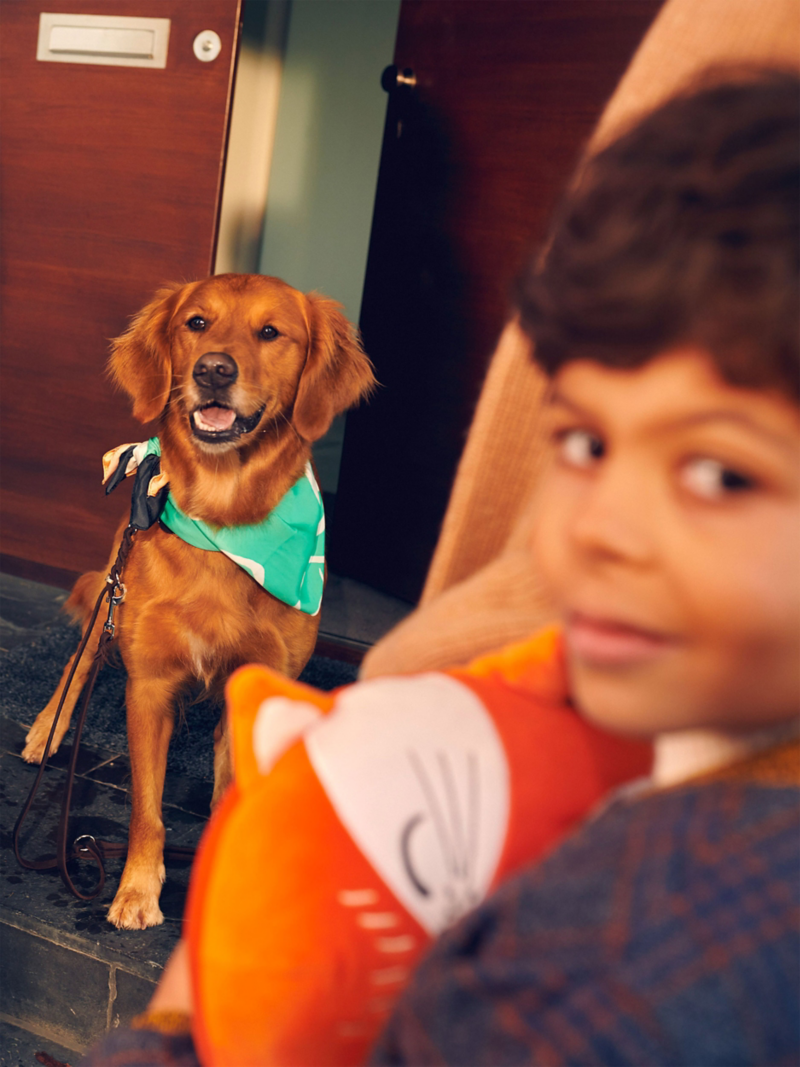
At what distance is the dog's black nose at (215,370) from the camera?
1.64m

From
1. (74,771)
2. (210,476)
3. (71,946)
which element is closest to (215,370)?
(210,476)

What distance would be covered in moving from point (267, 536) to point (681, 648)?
1.35 metres

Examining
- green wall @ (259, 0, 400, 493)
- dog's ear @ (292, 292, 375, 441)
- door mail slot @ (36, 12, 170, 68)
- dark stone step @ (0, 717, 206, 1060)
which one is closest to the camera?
dark stone step @ (0, 717, 206, 1060)

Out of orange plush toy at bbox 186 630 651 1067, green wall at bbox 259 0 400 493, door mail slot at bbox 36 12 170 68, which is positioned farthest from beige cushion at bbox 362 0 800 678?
green wall at bbox 259 0 400 493

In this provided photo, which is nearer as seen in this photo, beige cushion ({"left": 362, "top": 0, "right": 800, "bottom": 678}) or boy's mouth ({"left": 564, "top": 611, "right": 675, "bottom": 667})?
boy's mouth ({"left": 564, "top": 611, "right": 675, "bottom": 667})

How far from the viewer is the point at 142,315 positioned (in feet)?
6.21

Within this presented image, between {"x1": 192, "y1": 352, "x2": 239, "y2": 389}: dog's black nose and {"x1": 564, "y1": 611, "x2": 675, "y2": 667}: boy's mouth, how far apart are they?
135 cm

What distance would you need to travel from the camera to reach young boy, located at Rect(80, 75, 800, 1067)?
325mm

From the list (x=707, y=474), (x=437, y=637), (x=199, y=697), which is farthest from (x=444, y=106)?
(x=707, y=474)

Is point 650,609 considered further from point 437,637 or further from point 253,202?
point 253,202

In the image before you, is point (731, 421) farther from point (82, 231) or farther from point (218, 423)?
point (82, 231)

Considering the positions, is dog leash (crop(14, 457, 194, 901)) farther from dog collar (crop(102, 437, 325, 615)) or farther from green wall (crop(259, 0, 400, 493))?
green wall (crop(259, 0, 400, 493))

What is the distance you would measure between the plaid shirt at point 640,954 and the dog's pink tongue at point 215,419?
139cm

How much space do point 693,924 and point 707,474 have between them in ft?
0.55
